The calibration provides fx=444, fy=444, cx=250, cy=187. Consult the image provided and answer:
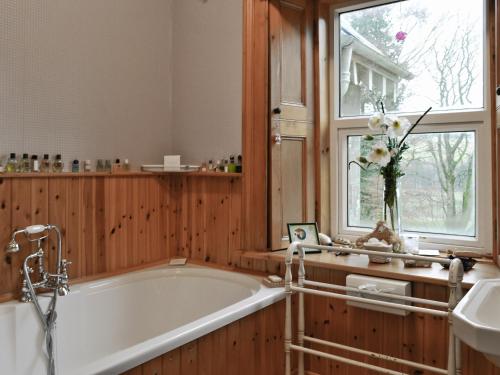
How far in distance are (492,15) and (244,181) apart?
4.97 feet

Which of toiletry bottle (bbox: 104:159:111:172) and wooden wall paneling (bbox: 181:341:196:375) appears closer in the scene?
wooden wall paneling (bbox: 181:341:196:375)

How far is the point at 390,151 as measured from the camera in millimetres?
2324

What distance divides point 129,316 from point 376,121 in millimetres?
1686

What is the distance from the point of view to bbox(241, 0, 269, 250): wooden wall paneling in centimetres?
248

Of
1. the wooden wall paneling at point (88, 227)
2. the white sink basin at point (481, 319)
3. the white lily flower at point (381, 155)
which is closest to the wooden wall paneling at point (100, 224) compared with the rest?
the wooden wall paneling at point (88, 227)

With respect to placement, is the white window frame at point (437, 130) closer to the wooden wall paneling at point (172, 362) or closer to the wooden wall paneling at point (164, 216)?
the wooden wall paneling at point (164, 216)

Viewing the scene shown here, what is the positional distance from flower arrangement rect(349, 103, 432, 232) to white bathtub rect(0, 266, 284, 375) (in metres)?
0.77

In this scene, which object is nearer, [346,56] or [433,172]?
[433,172]

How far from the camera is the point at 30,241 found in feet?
6.78

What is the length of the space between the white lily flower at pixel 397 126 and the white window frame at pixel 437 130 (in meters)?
0.14

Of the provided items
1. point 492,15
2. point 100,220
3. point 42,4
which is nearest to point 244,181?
point 100,220

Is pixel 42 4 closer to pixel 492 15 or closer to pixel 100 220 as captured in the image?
pixel 100 220

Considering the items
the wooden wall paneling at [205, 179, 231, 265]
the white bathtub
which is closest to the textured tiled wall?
the wooden wall paneling at [205, 179, 231, 265]

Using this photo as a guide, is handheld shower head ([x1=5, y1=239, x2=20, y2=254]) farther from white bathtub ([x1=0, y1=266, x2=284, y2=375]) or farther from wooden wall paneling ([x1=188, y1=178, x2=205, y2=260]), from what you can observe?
wooden wall paneling ([x1=188, y1=178, x2=205, y2=260])
